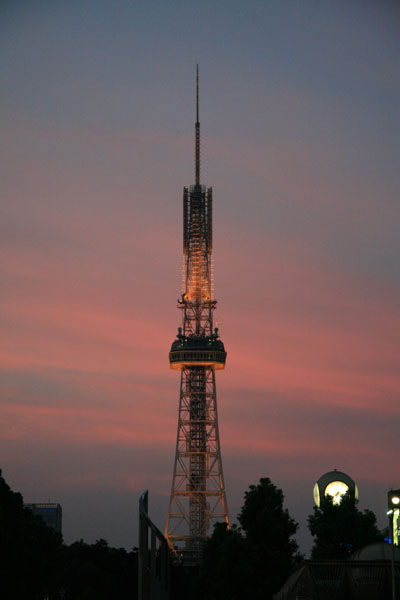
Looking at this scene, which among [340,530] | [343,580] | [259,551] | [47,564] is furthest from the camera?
[47,564]

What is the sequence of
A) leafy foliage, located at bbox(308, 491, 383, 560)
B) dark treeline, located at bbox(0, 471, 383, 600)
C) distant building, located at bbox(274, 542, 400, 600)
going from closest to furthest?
distant building, located at bbox(274, 542, 400, 600)
dark treeline, located at bbox(0, 471, 383, 600)
leafy foliage, located at bbox(308, 491, 383, 560)

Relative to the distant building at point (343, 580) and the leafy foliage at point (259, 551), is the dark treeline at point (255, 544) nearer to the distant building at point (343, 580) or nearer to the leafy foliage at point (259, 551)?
the leafy foliage at point (259, 551)

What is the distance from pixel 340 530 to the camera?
7681cm

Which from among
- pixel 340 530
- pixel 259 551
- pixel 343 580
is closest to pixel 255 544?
pixel 259 551

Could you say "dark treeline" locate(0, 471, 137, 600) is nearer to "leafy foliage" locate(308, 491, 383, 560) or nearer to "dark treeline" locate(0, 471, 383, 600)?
"dark treeline" locate(0, 471, 383, 600)

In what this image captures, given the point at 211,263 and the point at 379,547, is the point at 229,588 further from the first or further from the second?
the point at 211,263

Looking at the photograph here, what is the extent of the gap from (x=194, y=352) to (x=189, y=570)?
114 ft

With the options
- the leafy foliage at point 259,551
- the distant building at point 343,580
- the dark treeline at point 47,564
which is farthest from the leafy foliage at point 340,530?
the distant building at point 343,580

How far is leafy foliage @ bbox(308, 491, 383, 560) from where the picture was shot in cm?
7638

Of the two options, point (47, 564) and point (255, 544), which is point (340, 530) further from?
point (47, 564)

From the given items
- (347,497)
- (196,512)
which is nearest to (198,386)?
(196,512)

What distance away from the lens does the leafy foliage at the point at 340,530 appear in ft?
251

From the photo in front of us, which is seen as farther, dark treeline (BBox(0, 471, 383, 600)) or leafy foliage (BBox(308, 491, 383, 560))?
leafy foliage (BBox(308, 491, 383, 560))

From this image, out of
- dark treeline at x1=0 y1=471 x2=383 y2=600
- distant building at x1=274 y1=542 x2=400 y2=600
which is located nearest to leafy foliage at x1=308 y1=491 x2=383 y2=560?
dark treeline at x1=0 y1=471 x2=383 y2=600
